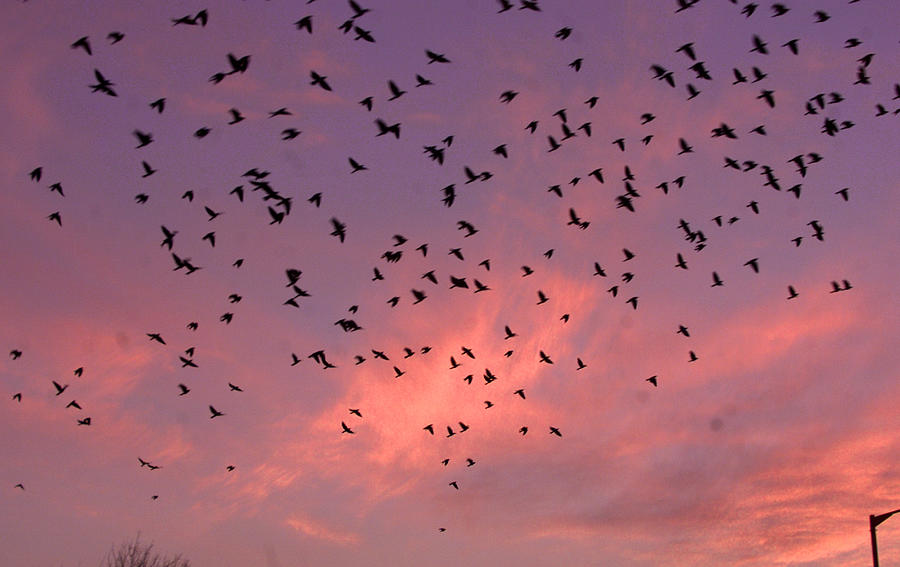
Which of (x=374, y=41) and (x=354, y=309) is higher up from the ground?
(x=374, y=41)

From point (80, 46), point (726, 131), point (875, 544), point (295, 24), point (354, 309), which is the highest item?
point (726, 131)

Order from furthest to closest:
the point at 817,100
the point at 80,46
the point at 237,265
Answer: the point at 237,265, the point at 817,100, the point at 80,46

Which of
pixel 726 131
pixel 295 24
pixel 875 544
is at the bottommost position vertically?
pixel 875 544

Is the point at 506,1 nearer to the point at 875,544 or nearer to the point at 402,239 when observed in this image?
the point at 402,239

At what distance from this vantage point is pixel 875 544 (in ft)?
89.0

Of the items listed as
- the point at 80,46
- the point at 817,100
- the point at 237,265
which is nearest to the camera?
the point at 80,46

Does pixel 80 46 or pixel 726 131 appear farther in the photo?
pixel 726 131

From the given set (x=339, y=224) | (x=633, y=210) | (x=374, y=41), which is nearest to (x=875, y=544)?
(x=633, y=210)

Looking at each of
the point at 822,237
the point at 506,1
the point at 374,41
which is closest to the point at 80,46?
the point at 374,41

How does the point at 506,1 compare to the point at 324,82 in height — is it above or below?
above

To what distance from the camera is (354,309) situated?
89.4 feet

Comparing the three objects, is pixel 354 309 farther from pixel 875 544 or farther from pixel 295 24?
pixel 875 544

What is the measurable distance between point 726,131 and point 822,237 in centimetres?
605

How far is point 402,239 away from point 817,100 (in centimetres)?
1438
